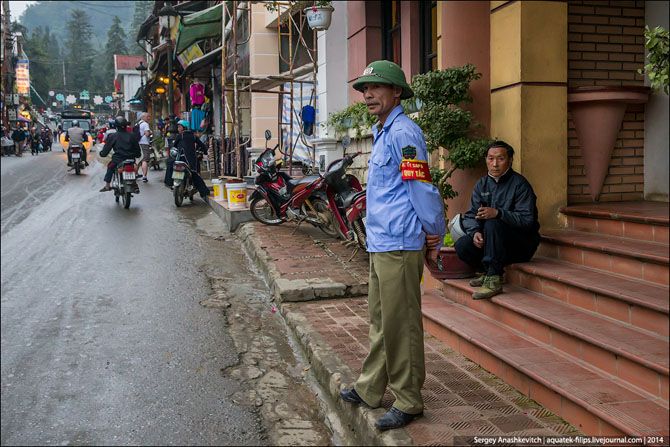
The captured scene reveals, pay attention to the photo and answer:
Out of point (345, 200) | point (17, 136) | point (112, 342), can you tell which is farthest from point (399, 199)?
point (17, 136)

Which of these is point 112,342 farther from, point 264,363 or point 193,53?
point 193,53

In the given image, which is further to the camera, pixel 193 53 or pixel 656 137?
pixel 193 53

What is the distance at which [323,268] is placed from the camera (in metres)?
7.18

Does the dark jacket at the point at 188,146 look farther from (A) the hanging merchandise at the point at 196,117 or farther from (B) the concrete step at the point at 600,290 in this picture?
(B) the concrete step at the point at 600,290

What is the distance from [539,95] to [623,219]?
1307 mm

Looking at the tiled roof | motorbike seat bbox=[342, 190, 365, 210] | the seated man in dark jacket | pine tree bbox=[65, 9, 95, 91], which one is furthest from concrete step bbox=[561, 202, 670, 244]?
pine tree bbox=[65, 9, 95, 91]

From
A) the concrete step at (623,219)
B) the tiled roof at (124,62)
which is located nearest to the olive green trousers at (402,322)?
the concrete step at (623,219)

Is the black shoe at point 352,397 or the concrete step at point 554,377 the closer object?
the concrete step at point 554,377

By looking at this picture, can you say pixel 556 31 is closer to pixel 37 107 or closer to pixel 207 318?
pixel 207 318

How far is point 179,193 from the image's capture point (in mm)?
12672

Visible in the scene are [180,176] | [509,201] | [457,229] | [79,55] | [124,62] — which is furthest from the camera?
[79,55]

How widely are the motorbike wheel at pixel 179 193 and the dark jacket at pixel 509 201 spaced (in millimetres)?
8822

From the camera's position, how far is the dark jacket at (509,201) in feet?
14.9

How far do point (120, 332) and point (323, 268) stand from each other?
A: 2.51m
